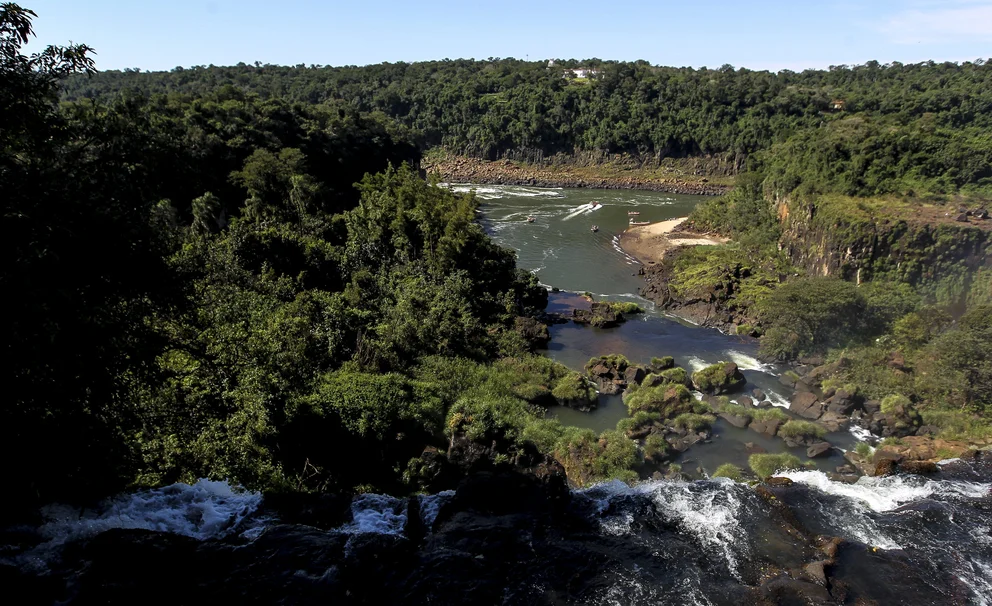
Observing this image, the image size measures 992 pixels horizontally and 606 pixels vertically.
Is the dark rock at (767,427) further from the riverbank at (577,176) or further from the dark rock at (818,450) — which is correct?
the riverbank at (577,176)

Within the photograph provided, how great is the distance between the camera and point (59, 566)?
1196 centimetres

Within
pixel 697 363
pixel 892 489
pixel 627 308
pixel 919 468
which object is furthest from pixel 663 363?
pixel 892 489

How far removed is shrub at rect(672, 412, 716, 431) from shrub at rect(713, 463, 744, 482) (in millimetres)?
3178

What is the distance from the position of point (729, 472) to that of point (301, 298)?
2157 centimetres

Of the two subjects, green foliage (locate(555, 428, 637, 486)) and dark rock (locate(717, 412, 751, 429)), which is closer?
green foliage (locate(555, 428, 637, 486))

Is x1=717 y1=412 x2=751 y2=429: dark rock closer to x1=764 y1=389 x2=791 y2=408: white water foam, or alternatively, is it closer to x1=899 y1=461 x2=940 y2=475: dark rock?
x1=764 y1=389 x2=791 y2=408: white water foam

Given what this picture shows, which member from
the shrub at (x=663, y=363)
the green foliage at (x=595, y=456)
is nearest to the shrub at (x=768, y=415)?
the shrub at (x=663, y=363)

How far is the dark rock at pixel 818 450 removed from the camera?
25.7 metres

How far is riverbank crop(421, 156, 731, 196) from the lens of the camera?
103 metres

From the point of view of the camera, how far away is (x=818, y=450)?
25.8 meters

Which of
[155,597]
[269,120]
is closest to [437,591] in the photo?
[155,597]

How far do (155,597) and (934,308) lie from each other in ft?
132

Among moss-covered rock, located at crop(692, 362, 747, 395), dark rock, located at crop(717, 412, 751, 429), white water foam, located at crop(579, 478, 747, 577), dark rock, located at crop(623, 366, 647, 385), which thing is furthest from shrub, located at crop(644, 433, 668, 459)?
moss-covered rock, located at crop(692, 362, 747, 395)

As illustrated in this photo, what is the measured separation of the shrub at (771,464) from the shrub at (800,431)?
2296 millimetres
